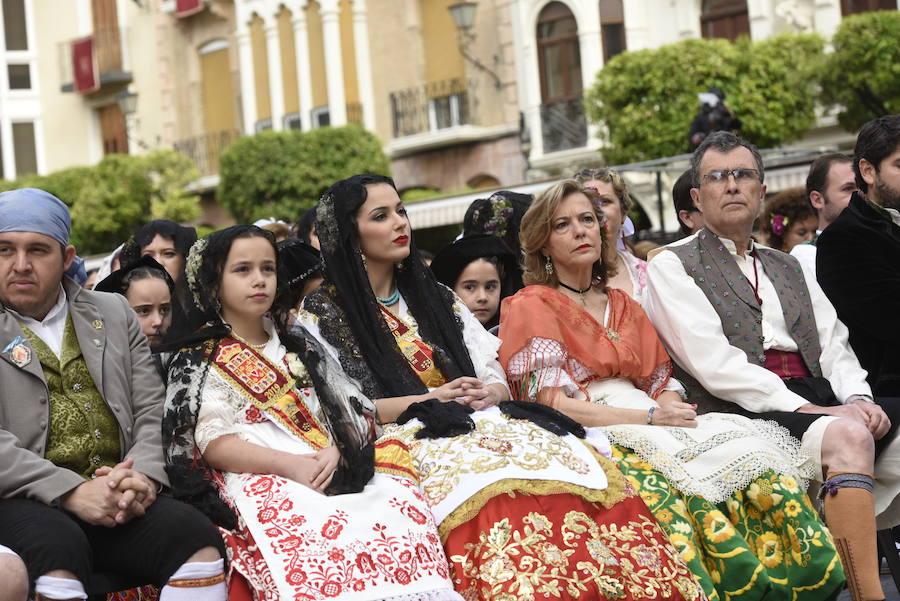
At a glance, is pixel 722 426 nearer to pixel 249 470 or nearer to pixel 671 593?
pixel 671 593

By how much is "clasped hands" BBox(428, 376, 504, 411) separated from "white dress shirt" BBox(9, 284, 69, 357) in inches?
57.7

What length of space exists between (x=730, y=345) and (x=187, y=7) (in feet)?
92.1

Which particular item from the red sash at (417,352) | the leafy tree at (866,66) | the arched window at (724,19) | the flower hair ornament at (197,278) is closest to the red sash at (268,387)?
the flower hair ornament at (197,278)

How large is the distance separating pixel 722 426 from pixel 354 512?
1.64 metres

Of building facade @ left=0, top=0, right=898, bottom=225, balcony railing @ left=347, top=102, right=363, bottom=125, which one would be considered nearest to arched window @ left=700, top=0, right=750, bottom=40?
building facade @ left=0, top=0, right=898, bottom=225

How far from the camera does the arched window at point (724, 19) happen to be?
23.4m

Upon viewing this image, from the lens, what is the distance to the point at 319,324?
17.4 feet

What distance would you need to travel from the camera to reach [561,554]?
4488mm

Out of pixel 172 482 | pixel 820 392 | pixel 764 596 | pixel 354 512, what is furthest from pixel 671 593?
pixel 172 482

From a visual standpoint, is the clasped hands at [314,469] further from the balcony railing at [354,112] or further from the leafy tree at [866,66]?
the balcony railing at [354,112]

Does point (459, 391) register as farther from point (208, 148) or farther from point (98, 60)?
point (98, 60)

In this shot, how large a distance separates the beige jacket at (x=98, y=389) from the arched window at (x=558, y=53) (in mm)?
20711

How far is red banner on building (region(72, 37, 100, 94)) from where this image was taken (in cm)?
3384

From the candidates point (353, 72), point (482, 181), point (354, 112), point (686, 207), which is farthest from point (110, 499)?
point (353, 72)
